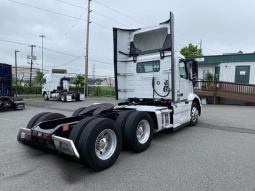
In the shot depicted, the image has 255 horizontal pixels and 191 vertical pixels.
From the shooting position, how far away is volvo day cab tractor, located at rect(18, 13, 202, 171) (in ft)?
11.6

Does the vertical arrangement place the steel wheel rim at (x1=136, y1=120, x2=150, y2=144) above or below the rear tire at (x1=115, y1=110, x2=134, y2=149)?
below

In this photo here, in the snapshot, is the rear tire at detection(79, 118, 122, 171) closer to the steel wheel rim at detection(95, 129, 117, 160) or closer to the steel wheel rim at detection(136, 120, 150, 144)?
the steel wheel rim at detection(95, 129, 117, 160)

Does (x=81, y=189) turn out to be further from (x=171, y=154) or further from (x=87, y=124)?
(x=171, y=154)

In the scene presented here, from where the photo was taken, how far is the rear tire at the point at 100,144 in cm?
331

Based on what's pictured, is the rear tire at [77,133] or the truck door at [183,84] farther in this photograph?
the truck door at [183,84]

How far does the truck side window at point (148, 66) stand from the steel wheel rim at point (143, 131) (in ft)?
7.11

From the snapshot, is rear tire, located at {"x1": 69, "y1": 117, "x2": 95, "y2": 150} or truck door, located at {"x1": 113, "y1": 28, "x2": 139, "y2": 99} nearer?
rear tire, located at {"x1": 69, "y1": 117, "x2": 95, "y2": 150}

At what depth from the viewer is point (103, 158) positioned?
3674 mm

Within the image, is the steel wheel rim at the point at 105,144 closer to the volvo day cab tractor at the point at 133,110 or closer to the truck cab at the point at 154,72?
the volvo day cab tractor at the point at 133,110

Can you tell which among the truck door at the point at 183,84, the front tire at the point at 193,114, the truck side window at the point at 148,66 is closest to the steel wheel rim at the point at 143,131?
the truck door at the point at 183,84

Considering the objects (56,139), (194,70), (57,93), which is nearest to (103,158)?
(56,139)

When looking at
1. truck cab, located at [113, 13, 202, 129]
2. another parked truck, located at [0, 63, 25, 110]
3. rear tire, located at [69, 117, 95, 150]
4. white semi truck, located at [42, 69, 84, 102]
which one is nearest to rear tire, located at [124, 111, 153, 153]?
rear tire, located at [69, 117, 95, 150]

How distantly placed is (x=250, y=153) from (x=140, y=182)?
2910mm

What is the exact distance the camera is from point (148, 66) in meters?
6.56
